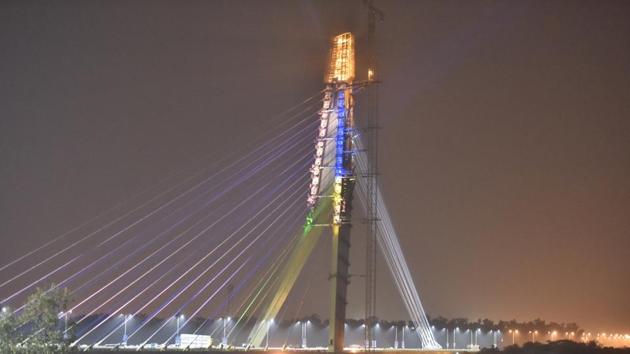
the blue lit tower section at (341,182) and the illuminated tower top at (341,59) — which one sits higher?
the illuminated tower top at (341,59)

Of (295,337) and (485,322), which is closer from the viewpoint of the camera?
(295,337)

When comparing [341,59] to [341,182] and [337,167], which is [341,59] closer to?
[337,167]

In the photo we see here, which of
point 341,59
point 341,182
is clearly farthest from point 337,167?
point 341,59

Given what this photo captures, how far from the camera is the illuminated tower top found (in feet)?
165

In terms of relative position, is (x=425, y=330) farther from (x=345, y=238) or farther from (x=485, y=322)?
(x=485, y=322)

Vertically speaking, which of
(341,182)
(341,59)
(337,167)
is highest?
(341,59)

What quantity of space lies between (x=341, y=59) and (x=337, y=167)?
6237 millimetres

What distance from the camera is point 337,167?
49156 millimetres

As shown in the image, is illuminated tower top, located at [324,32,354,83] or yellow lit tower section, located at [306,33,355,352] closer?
yellow lit tower section, located at [306,33,355,352]

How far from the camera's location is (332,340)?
4844 cm

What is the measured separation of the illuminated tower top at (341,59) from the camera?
5028 centimetres

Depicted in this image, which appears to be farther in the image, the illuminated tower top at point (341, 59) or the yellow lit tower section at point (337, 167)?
the illuminated tower top at point (341, 59)

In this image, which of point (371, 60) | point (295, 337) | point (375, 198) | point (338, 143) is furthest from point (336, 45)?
point (295, 337)

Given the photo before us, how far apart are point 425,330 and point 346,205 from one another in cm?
2182
